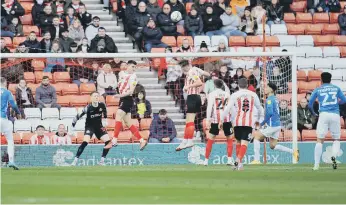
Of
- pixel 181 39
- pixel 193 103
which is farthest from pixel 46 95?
pixel 181 39

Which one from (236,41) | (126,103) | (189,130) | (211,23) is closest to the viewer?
(126,103)

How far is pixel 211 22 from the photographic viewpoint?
3284 cm

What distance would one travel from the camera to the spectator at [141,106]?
28781 mm

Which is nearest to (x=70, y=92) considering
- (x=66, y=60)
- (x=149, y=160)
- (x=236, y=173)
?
(x=66, y=60)

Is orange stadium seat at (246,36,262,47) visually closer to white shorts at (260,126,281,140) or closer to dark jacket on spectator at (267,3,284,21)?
dark jacket on spectator at (267,3,284,21)

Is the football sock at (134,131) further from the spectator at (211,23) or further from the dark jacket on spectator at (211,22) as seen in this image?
the dark jacket on spectator at (211,22)

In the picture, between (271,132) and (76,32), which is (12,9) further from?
(271,132)

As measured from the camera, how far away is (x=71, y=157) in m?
27.8

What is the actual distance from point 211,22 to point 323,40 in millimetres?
3322

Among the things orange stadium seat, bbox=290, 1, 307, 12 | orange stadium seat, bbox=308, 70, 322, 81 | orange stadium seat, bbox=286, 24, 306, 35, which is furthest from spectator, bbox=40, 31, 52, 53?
orange stadium seat, bbox=290, 1, 307, 12

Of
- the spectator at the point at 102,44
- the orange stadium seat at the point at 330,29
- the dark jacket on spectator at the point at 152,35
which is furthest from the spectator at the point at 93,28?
the orange stadium seat at the point at 330,29

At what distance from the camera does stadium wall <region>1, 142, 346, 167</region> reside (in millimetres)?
27578

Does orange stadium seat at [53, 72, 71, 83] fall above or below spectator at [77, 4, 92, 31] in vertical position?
below

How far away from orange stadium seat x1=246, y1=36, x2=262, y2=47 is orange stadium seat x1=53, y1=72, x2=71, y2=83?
18.9 feet
